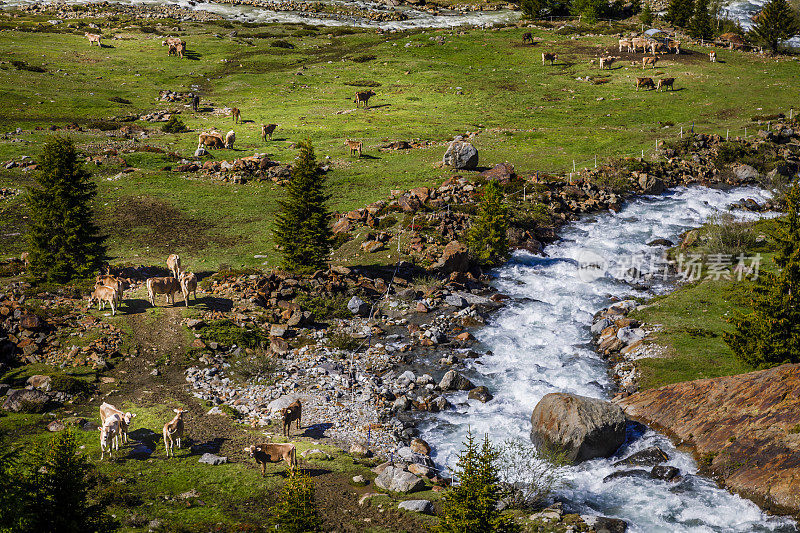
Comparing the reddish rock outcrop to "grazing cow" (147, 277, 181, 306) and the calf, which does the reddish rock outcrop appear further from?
the calf

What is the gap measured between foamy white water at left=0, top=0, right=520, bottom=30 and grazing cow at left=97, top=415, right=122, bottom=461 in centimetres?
9860

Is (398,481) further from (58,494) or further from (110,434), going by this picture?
(58,494)

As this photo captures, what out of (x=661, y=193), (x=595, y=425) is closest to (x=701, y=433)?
(x=595, y=425)

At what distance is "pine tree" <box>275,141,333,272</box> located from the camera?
35.2m

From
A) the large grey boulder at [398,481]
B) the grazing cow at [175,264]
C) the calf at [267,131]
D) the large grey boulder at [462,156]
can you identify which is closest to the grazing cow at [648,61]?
the large grey boulder at [462,156]

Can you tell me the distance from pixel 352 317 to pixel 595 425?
14714 mm

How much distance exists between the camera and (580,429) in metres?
21.3

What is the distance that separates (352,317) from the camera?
106ft

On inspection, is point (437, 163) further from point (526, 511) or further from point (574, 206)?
point (526, 511)

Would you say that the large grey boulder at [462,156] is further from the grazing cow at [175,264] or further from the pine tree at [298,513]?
the pine tree at [298,513]

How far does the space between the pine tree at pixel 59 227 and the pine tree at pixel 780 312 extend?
3196 cm

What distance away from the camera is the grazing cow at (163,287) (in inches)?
1192

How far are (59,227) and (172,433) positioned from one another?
1808cm

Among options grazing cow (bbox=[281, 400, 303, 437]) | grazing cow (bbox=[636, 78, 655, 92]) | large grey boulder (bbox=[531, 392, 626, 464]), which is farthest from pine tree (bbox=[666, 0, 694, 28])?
grazing cow (bbox=[281, 400, 303, 437])
